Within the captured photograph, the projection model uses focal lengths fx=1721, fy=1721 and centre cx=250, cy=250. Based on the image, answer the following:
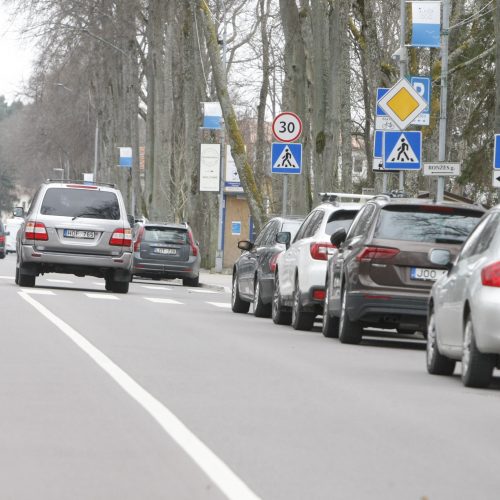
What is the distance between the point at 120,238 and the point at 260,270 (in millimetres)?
5839

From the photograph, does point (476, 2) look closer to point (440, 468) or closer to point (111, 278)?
point (111, 278)

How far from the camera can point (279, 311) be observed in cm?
2339

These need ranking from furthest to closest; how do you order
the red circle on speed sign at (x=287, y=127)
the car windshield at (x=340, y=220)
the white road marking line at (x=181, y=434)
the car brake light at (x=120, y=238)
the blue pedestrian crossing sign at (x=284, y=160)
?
the red circle on speed sign at (x=287, y=127) < the blue pedestrian crossing sign at (x=284, y=160) < the car brake light at (x=120, y=238) < the car windshield at (x=340, y=220) < the white road marking line at (x=181, y=434)

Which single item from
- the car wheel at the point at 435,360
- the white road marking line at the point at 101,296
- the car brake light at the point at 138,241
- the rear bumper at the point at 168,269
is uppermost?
the car wheel at the point at 435,360

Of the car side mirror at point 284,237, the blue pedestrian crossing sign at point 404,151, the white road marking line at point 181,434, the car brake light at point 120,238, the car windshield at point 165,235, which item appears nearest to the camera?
the white road marking line at point 181,434

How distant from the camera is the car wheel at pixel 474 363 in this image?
1337 cm

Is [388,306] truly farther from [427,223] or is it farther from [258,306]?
[258,306]

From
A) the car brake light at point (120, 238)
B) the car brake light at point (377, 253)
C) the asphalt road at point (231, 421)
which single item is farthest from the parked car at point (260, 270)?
the car brake light at point (377, 253)

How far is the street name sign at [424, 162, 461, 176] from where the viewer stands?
2617 cm

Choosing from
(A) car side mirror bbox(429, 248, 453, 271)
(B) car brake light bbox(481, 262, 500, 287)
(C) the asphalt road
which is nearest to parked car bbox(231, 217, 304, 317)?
(C) the asphalt road

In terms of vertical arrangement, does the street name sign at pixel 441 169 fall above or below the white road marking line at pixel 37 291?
above

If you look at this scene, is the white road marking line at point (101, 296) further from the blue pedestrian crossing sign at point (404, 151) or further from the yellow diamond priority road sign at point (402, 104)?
the yellow diamond priority road sign at point (402, 104)

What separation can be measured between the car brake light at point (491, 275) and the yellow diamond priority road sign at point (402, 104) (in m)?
14.9

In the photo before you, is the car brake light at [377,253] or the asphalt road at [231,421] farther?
the car brake light at [377,253]
